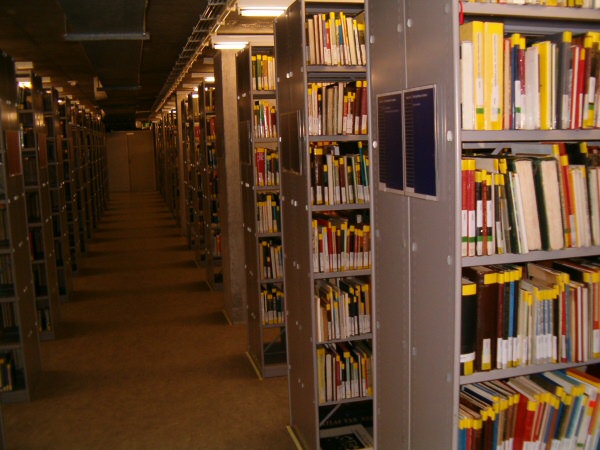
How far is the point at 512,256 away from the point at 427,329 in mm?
409

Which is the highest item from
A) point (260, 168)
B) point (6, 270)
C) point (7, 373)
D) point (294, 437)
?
point (260, 168)

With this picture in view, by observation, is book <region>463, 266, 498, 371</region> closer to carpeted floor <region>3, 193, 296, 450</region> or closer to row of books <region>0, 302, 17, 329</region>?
carpeted floor <region>3, 193, 296, 450</region>

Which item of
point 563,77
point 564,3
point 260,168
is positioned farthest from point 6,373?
point 564,3

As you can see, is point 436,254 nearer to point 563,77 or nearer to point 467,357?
point 467,357

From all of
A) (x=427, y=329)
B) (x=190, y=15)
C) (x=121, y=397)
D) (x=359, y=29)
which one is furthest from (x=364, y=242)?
(x=190, y=15)

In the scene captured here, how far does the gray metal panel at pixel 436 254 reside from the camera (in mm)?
1942

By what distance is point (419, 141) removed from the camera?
2.12 m

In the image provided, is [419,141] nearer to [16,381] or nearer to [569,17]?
[569,17]

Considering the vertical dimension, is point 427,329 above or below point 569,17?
below

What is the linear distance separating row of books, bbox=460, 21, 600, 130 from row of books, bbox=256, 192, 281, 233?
3.19 meters

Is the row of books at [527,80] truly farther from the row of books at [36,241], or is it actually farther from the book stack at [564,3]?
the row of books at [36,241]

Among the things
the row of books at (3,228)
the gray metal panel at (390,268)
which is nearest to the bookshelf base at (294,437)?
the gray metal panel at (390,268)

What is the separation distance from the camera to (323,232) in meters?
3.84

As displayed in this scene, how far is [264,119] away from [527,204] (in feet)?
10.6
